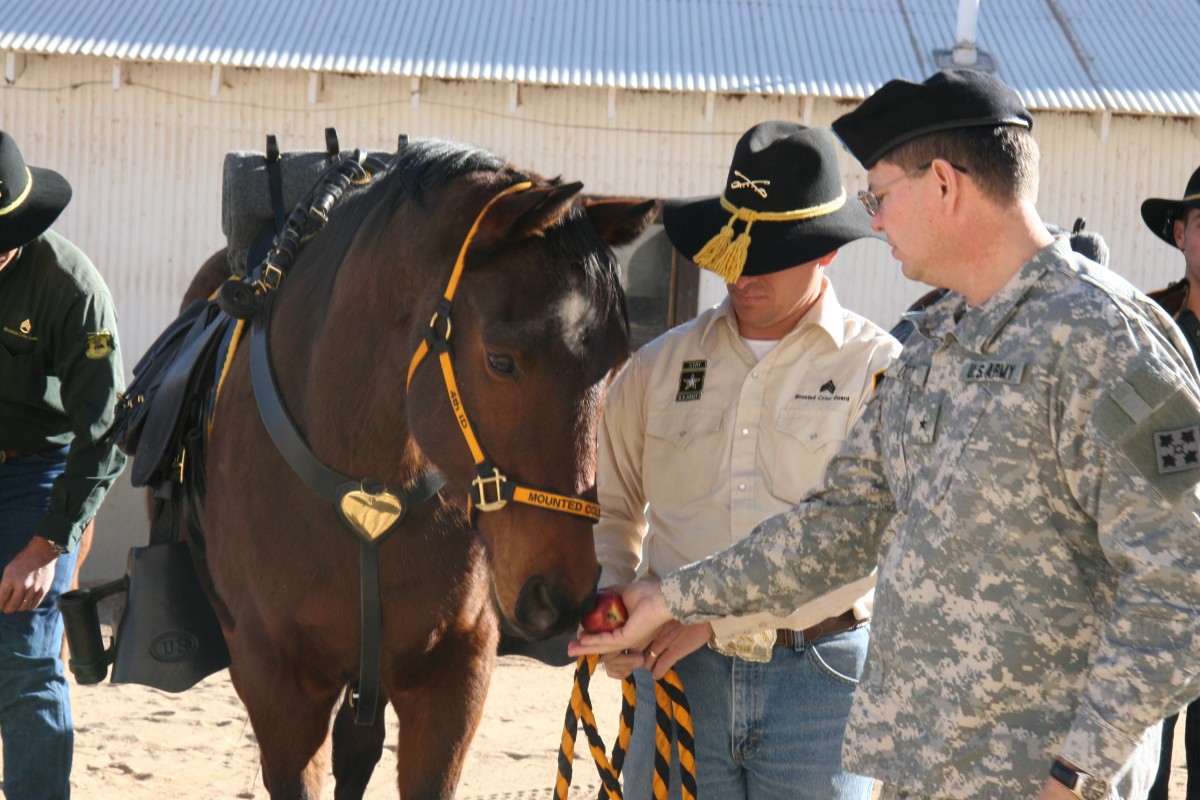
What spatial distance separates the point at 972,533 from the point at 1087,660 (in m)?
0.20

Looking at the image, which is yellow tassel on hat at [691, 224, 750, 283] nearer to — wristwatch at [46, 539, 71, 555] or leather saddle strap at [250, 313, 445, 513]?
leather saddle strap at [250, 313, 445, 513]

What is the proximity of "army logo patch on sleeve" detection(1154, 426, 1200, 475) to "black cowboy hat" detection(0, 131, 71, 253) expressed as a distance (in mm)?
2698

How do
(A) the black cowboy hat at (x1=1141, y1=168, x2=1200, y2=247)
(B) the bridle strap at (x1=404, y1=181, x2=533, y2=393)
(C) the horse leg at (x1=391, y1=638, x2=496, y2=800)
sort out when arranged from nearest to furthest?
(B) the bridle strap at (x1=404, y1=181, x2=533, y2=393), (C) the horse leg at (x1=391, y1=638, x2=496, y2=800), (A) the black cowboy hat at (x1=1141, y1=168, x2=1200, y2=247)

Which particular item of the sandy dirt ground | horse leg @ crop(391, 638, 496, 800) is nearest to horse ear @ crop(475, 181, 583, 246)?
horse leg @ crop(391, 638, 496, 800)

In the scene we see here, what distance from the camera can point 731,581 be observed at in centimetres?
189

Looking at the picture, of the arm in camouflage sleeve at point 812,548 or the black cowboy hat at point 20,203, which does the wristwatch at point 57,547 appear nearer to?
the black cowboy hat at point 20,203

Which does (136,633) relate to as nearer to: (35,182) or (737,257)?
(35,182)

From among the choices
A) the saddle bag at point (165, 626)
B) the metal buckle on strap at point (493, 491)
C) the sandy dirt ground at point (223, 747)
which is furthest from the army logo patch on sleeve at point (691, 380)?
the sandy dirt ground at point (223, 747)

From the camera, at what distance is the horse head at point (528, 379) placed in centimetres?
202

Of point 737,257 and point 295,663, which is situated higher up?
point 737,257

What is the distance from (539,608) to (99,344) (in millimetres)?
1808

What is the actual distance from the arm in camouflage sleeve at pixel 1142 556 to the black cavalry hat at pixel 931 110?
37cm

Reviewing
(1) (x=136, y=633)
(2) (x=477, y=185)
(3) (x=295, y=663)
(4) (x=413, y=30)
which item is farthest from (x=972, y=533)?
(4) (x=413, y=30)

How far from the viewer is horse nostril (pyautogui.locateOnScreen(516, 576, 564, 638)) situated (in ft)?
6.55
